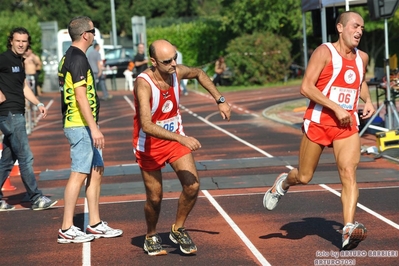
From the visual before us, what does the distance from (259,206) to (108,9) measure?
58934 mm

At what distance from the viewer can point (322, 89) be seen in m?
7.64

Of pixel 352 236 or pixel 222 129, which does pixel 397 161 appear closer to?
pixel 352 236

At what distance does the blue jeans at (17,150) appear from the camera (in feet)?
33.2

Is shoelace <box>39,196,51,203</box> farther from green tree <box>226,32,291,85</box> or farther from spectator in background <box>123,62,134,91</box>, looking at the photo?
spectator in background <box>123,62,134,91</box>

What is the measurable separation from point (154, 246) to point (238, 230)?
1.25 m

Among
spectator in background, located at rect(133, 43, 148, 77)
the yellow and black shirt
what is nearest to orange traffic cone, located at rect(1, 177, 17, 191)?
the yellow and black shirt

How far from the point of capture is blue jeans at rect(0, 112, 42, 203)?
33.2ft

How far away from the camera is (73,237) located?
8.21 meters

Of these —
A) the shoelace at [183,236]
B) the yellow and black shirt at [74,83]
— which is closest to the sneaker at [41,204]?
the yellow and black shirt at [74,83]

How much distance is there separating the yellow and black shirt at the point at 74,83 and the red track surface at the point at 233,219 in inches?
48.5

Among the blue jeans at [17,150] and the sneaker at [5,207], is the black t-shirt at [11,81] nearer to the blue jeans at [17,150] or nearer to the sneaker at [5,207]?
the blue jeans at [17,150]

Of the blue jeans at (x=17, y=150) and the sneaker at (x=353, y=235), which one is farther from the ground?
the blue jeans at (x=17, y=150)

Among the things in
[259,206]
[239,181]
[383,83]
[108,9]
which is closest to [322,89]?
[259,206]

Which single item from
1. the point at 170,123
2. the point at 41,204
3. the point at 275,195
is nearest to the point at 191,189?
the point at 170,123
